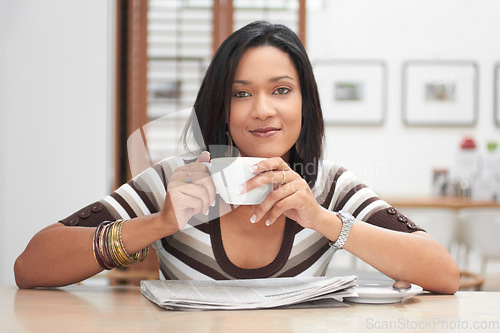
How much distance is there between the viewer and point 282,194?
0.85m

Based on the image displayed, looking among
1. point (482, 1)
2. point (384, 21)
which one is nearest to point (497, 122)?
point (482, 1)

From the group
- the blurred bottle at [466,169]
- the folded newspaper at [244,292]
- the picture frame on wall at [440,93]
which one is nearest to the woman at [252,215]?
the folded newspaper at [244,292]

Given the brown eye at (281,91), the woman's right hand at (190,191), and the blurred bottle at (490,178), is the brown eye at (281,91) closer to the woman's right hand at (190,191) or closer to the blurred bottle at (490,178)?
the woman's right hand at (190,191)

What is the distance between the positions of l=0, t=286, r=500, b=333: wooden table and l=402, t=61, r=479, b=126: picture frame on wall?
3516 mm

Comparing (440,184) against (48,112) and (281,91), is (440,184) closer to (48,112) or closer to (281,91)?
(48,112)

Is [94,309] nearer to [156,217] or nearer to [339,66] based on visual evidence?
[156,217]

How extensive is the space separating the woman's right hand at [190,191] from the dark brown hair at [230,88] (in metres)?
→ 0.25

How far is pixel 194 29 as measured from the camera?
9.30ft

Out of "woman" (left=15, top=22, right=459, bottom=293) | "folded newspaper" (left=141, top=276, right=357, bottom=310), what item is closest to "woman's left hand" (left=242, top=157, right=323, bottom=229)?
"woman" (left=15, top=22, right=459, bottom=293)

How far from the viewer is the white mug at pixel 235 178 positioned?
0.73 m

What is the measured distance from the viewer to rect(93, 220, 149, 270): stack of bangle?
36.5 inches

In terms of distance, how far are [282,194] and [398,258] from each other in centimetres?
31

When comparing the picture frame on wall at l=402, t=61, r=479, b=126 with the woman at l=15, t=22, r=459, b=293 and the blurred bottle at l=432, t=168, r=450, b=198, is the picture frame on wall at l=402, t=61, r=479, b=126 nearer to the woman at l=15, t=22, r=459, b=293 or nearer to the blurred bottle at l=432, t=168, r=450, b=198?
the blurred bottle at l=432, t=168, r=450, b=198

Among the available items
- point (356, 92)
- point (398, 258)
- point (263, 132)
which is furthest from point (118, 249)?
point (356, 92)
